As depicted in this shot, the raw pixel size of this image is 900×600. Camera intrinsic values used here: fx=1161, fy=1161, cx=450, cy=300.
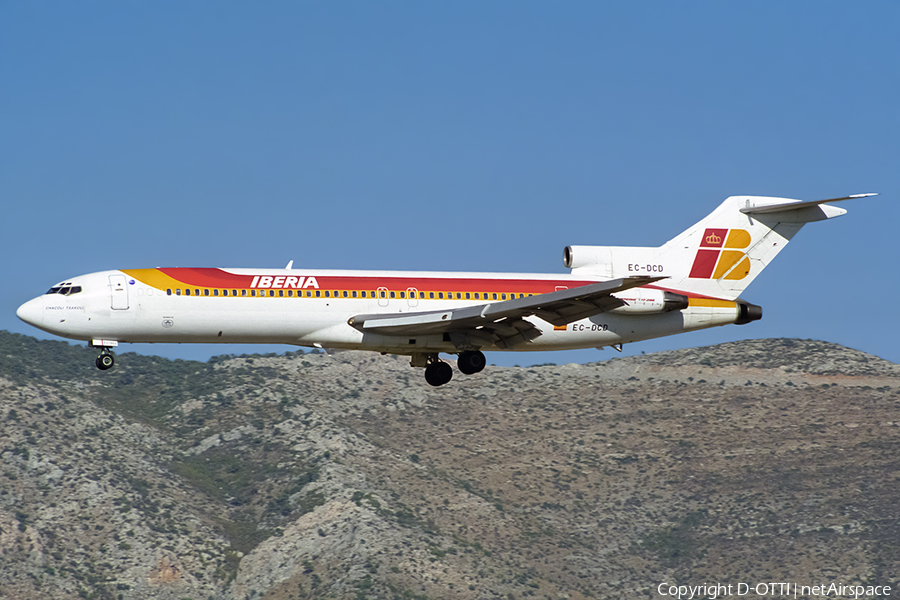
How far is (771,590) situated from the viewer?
83.5 m

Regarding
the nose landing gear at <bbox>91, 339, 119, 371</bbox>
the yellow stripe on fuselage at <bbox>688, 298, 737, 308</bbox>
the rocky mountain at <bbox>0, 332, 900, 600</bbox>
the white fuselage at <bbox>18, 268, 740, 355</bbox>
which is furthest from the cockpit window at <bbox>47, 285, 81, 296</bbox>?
the rocky mountain at <bbox>0, 332, 900, 600</bbox>

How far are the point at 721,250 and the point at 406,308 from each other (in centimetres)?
1361

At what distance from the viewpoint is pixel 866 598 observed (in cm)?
8131

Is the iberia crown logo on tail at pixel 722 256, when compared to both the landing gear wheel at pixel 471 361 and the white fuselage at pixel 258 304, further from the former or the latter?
the landing gear wheel at pixel 471 361

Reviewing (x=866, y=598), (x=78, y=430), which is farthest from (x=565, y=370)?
(x=78, y=430)

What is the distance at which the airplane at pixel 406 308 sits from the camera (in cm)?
4038

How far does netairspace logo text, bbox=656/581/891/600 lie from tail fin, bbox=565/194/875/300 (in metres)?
43.5

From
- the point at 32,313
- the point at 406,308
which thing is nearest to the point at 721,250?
the point at 406,308

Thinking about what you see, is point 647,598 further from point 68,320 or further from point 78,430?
point 68,320

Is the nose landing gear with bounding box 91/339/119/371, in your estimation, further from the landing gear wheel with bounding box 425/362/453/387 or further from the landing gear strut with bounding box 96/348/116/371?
the landing gear wheel with bounding box 425/362/453/387

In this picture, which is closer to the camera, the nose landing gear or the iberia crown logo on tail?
the nose landing gear

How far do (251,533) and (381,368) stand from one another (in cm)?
2265

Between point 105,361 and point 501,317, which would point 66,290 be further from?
point 501,317

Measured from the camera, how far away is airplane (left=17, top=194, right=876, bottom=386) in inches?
1590
